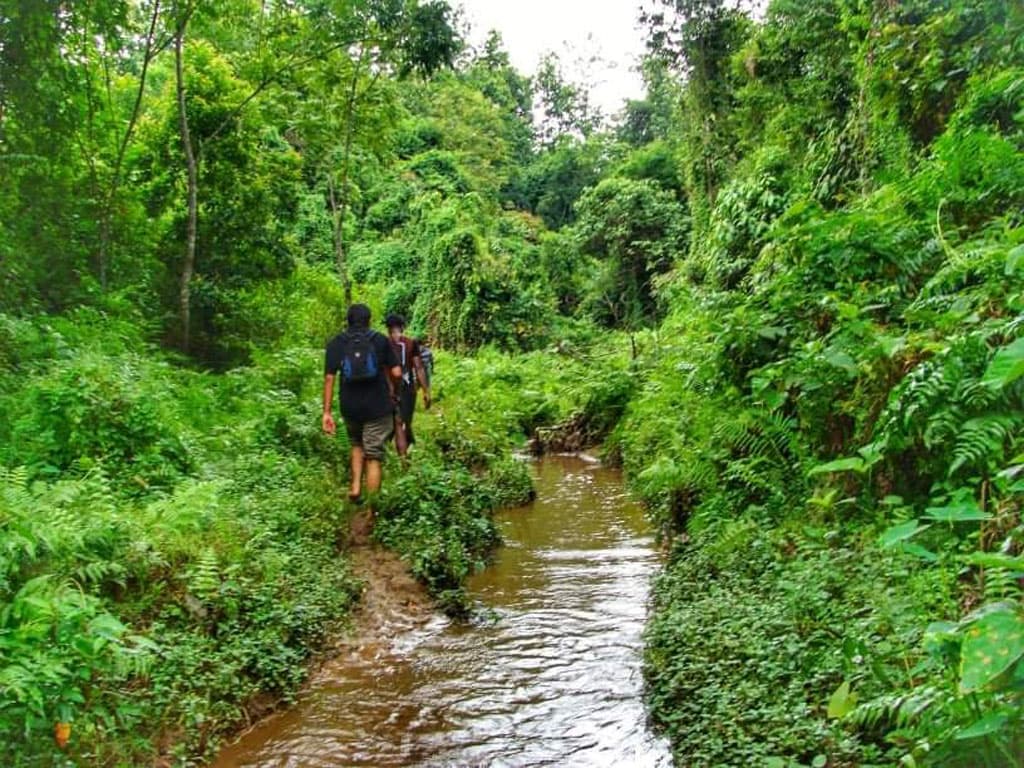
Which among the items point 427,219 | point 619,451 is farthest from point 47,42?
point 427,219

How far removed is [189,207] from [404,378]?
5.30m

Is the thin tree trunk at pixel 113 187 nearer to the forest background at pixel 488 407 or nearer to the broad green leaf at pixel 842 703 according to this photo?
the forest background at pixel 488 407

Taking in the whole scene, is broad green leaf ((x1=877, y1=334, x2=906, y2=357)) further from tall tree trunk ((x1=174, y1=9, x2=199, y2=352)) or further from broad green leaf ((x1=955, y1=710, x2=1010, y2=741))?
tall tree trunk ((x1=174, y1=9, x2=199, y2=352))

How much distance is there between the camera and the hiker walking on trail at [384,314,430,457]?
8570 mm

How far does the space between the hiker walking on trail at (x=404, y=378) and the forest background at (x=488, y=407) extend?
14.6 inches

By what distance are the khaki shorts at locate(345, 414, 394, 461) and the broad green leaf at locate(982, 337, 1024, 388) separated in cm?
563

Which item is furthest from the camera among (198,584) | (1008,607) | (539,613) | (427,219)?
(427,219)

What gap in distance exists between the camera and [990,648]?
221cm

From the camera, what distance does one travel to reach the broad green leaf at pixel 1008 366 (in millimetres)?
2391

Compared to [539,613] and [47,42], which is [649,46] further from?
[539,613]

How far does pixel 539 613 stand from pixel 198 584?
9.22ft

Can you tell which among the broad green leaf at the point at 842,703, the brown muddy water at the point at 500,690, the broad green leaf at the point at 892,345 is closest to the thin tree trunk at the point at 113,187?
the brown muddy water at the point at 500,690

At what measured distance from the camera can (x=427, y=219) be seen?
2995 centimetres

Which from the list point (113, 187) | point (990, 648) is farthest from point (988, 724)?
point (113, 187)
